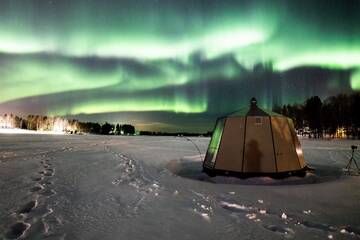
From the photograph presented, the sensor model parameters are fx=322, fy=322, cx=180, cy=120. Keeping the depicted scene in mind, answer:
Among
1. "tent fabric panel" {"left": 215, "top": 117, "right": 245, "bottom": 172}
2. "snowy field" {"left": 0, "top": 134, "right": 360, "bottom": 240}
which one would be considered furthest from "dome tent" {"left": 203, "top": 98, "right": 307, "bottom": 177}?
"snowy field" {"left": 0, "top": 134, "right": 360, "bottom": 240}

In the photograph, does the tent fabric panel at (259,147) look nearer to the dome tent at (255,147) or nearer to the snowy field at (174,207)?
the dome tent at (255,147)

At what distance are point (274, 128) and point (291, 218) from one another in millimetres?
6724

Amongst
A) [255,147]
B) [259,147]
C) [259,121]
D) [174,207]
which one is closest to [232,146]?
[255,147]

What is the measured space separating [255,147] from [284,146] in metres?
1.29

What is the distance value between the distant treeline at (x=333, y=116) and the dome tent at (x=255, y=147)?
7315cm

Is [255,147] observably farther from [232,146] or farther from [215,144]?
[215,144]

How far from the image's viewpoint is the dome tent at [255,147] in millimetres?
12828

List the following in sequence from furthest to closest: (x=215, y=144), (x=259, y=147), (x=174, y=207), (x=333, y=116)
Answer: (x=333, y=116)
(x=215, y=144)
(x=259, y=147)
(x=174, y=207)

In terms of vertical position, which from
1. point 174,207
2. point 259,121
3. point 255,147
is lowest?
point 174,207

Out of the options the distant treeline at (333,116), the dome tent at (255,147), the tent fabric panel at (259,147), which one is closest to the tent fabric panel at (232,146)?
the dome tent at (255,147)

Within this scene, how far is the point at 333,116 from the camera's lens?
84.7 meters

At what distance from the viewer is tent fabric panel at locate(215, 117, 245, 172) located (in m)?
13.1

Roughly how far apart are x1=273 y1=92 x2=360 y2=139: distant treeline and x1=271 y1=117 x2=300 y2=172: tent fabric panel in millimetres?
72910

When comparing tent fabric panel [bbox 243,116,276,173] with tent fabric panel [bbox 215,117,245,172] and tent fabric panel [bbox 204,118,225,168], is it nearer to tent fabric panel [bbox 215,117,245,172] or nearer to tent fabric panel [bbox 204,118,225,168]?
tent fabric panel [bbox 215,117,245,172]
